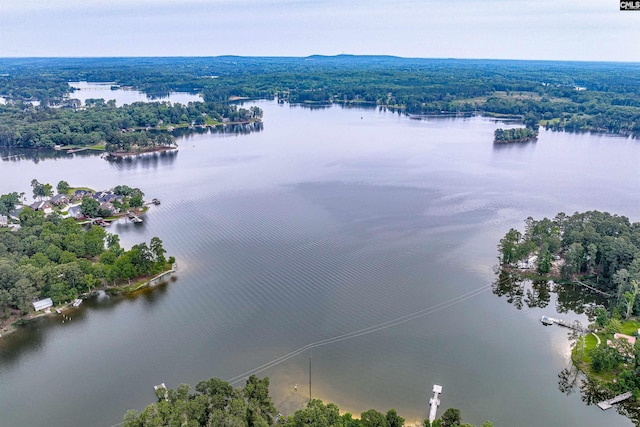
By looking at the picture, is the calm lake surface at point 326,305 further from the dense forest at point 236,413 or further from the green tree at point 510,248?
the dense forest at point 236,413

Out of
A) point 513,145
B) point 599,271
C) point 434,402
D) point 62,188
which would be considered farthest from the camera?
point 513,145

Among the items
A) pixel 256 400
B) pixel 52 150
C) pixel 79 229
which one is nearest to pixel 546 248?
pixel 256 400

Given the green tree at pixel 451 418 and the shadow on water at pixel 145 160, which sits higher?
the shadow on water at pixel 145 160

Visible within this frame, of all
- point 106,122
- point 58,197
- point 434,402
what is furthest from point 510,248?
point 106,122

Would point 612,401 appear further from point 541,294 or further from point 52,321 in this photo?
point 52,321

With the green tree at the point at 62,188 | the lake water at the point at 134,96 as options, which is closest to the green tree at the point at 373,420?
the green tree at the point at 62,188

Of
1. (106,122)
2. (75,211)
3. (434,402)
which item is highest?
(106,122)
